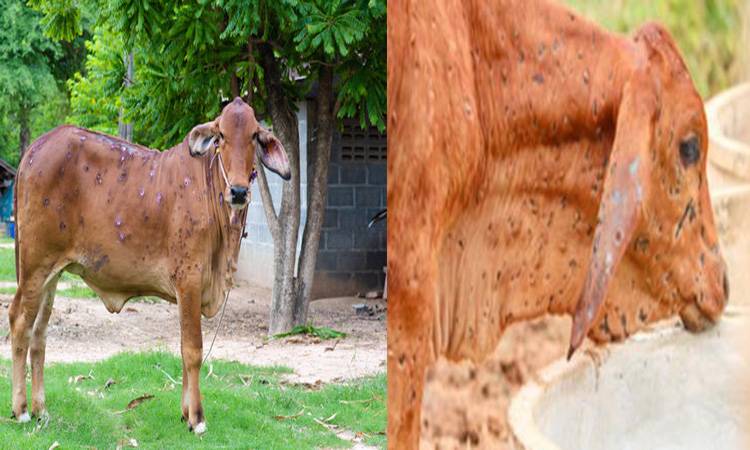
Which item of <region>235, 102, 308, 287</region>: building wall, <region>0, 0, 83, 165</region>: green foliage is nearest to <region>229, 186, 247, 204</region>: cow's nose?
<region>235, 102, 308, 287</region>: building wall

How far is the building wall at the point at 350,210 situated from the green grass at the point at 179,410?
4376 mm

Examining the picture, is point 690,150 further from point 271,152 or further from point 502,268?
point 271,152

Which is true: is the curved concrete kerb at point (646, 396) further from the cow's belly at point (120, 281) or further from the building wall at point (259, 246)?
the building wall at point (259, 246)

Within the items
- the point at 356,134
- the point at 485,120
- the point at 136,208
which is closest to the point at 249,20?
the point at 136,208

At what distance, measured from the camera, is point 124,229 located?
6.38 meters

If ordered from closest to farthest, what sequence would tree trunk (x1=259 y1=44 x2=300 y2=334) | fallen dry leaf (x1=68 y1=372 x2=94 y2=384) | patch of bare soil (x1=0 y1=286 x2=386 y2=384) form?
fallen dry leaf (x1=68 y1=372 x2=94 y2=384), patch of bare soil (x1=0 y1=286 x2=386 y2=384), tree trunk (x1=259 y1=44 x2=300 y2=334)

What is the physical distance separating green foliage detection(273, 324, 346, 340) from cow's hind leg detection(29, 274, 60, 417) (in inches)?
144

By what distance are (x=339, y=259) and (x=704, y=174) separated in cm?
1141

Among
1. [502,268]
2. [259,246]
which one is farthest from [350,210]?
[502,268]

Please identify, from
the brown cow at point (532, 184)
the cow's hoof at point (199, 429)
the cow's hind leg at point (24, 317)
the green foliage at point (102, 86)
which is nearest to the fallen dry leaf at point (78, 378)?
the cow's hind leg at point (24, 317)

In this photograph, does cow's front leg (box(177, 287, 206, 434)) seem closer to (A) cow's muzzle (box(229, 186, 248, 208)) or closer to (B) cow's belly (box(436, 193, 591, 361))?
(A) cow's muzzle (box(229, 186, 248, 208))

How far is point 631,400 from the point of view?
1.25 meters

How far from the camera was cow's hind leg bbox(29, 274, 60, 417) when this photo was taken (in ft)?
20.8

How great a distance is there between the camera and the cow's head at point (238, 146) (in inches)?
235
